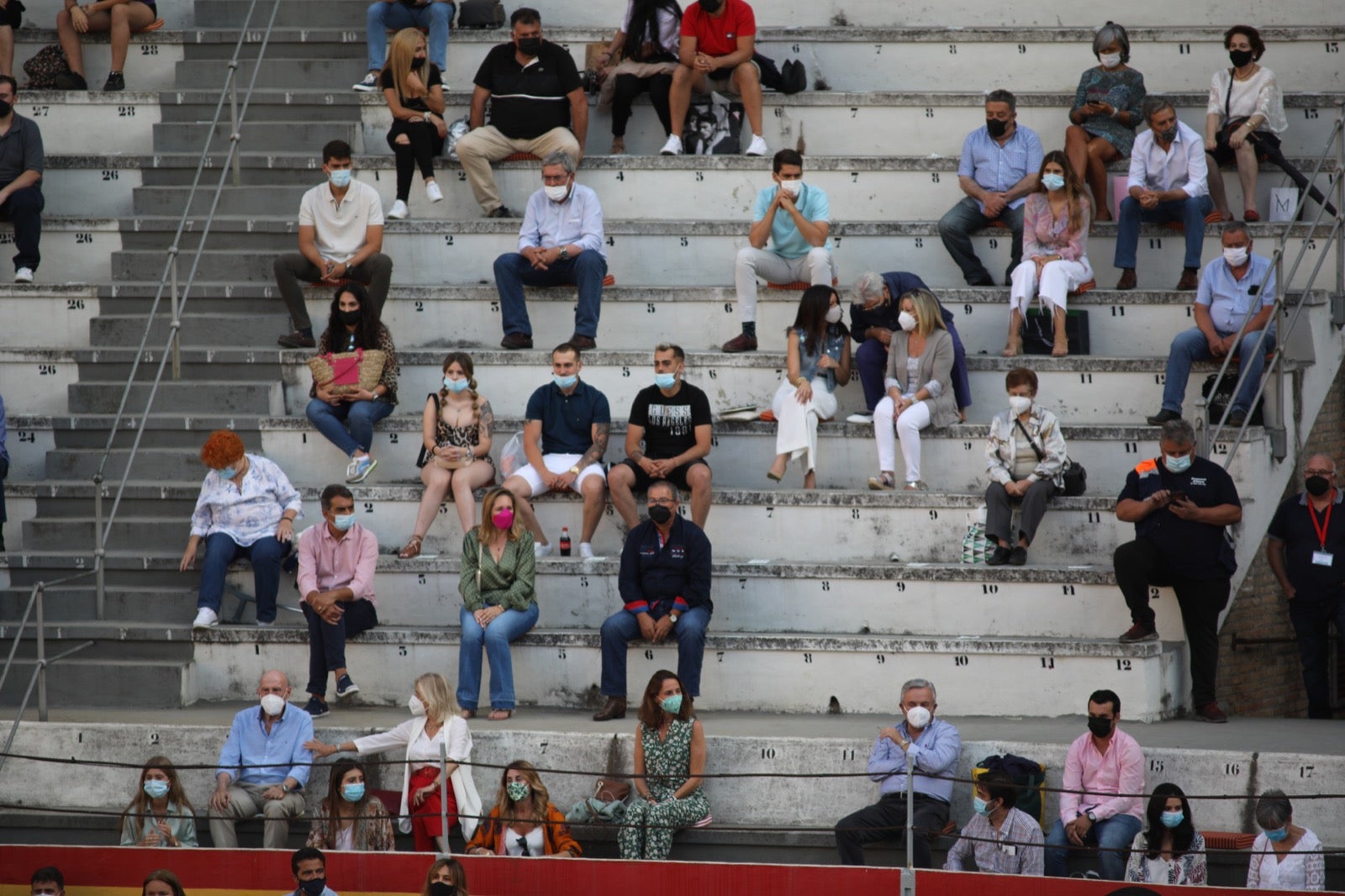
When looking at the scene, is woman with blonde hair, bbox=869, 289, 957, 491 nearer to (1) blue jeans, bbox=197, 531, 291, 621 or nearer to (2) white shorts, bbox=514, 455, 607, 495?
(2) white shorts, bbox=514, 455, 607, 495

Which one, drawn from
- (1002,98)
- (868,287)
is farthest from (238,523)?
(1002,98)

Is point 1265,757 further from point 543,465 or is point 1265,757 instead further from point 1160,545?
point 543,465

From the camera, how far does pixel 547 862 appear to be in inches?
345

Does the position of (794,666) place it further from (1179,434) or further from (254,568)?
(254,568)

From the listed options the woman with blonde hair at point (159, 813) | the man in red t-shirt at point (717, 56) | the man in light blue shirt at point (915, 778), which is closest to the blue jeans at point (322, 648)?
Answer: the woman with blonde hair at point (159, 813)

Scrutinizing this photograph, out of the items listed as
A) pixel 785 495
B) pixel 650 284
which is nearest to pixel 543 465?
pixel 785 495

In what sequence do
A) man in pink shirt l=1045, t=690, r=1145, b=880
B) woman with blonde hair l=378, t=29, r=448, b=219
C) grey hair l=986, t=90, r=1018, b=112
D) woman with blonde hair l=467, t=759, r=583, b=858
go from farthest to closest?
woman with blonde hair l=378, t=29, r=448, b=219 → grey hair l=986, t=90, r=1018, b=112 → woman with blonde hair l=467, t=759, r=583, b=858 → man in pink shirt l=1045, t=690, r=1145, b=880

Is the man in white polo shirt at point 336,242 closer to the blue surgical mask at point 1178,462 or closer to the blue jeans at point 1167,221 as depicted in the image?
the blue jeans at point 1167,221

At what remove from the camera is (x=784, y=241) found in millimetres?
12523

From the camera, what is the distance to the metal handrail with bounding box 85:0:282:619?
455 inches

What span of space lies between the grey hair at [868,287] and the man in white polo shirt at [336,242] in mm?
3400

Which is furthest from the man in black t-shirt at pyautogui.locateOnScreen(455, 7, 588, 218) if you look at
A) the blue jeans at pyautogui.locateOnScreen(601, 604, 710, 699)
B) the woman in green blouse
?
the blue jeans at pyautogui.locateOnScreen(601, 604, 710, 699)

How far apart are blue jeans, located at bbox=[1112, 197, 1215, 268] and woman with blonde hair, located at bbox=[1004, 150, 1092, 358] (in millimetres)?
309

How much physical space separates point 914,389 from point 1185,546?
7.46ft
